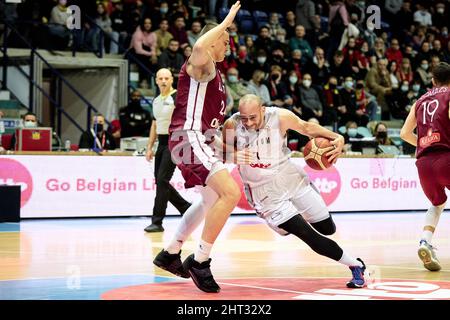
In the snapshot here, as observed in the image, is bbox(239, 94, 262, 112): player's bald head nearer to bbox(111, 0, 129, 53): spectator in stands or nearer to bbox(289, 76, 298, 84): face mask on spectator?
bbox(111, 0, 129, 53): spectator in stands

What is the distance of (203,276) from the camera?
6.55m

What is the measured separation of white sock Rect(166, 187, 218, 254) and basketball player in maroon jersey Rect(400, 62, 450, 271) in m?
2.15

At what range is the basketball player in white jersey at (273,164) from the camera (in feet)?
23.0

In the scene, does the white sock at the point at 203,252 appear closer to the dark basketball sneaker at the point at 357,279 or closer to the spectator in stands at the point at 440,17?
the dark basketball sneaker at the point at 357,279

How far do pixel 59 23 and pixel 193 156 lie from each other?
13.1 metres

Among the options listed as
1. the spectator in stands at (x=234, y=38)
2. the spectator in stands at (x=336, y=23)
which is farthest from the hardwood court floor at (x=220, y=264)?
the spectator in stands at (x=336, y=23)

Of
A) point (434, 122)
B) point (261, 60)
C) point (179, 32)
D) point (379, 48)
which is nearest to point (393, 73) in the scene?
point (379, 48)

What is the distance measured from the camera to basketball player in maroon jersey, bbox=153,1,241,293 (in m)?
6.60

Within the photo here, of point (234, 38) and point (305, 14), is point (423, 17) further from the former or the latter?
point (234, 38)

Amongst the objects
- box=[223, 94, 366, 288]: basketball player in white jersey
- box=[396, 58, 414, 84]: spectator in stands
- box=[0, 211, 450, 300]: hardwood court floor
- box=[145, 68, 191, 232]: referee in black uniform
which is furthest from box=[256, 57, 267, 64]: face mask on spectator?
box=[223, 94, 366, 288]: basketball player in white jersey

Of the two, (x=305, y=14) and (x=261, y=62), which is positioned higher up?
(x=305, y=14)

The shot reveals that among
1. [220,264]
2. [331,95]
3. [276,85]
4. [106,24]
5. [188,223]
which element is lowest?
[331,95]

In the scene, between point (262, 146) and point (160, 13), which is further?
point (160, 13)

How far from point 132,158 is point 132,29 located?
22.0ft
